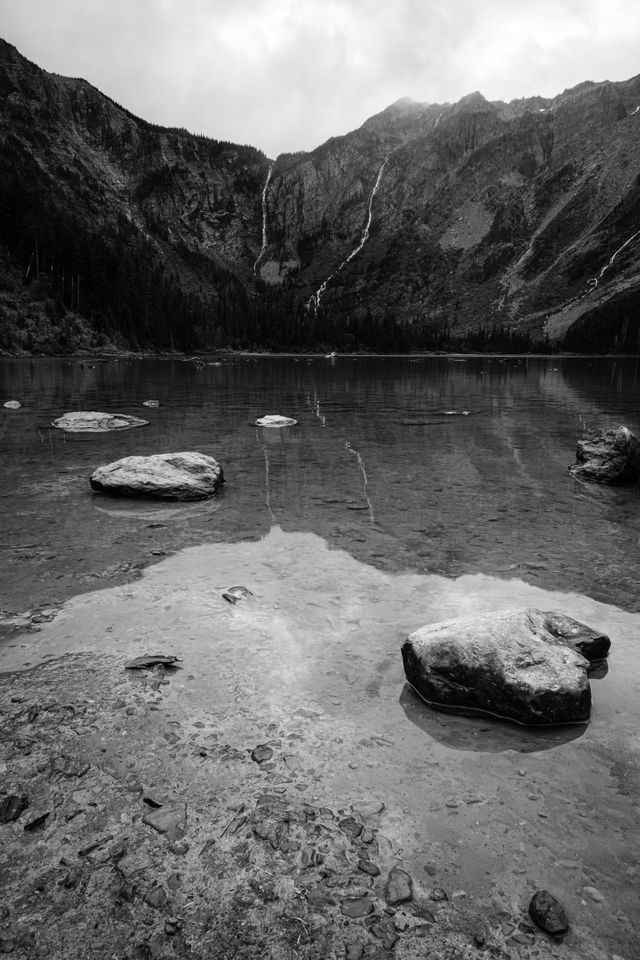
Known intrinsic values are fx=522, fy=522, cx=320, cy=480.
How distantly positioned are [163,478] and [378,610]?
21.2ft

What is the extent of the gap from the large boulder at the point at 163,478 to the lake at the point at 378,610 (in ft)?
1.06

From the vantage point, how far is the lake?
10.8 feet

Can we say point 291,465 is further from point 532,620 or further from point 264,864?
point 264,864

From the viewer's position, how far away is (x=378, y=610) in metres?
6.20

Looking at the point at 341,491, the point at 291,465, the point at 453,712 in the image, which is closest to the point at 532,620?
the point at 453,712

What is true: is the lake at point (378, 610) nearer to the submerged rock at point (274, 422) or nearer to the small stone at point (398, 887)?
the small stone at point (398, 887)

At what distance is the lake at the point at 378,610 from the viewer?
329 cm

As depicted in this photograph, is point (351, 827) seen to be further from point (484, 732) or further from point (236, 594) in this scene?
point (236, 594)

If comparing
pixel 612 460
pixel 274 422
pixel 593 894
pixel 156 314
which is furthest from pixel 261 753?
pixel 156 314

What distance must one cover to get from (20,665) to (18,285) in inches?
4479

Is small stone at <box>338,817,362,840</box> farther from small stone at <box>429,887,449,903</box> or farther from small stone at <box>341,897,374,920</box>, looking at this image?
small stone at <box>429,887,449,903</box>

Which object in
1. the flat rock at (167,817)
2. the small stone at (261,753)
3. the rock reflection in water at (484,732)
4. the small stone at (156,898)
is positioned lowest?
the rock reflection in water at (484,732)

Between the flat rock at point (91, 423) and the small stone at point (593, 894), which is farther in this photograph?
the flat rock at point (91, 423)

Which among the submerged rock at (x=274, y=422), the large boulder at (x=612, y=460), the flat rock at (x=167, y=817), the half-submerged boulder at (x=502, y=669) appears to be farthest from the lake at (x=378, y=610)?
the submerged rock at (x=274, y=422)
